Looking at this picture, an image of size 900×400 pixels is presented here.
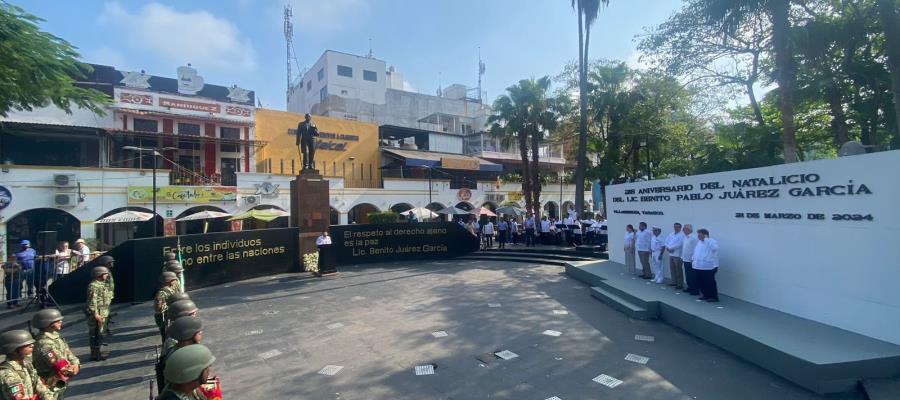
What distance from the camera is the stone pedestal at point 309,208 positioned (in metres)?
15.0

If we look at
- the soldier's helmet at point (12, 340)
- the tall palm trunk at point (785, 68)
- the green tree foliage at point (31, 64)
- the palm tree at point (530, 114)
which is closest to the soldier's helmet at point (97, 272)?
the green tree foliage at point (31, 64)

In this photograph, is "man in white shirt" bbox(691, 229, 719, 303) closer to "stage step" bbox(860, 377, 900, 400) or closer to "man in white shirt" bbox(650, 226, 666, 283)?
"man in white shirt" bbox(650, 226, 666, 283)

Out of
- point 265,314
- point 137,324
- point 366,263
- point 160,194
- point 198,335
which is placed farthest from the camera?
point 160,194

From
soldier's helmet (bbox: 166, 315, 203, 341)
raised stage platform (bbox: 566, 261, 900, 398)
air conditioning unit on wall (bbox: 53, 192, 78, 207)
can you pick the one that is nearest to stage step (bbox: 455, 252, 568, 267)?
raised stage platform (bbox: 566, 261, 900, 398)

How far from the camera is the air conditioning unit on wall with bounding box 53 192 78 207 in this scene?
1980cm

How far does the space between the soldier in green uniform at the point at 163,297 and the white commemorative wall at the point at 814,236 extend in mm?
10762

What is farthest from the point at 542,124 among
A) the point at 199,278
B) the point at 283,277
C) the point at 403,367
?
the point at 403,367

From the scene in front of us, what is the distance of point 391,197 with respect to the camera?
29.5 metres

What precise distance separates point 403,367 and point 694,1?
15.7m

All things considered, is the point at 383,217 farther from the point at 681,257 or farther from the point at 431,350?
the point at 431,350

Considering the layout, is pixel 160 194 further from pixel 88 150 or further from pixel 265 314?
pixel 265 314

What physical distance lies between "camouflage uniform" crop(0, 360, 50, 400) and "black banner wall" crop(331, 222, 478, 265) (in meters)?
13.6

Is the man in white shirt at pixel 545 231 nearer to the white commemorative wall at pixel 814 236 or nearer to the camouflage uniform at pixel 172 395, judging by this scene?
the white commemorative wall at pixel 814 236

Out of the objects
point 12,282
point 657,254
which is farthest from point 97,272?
point 657,254
